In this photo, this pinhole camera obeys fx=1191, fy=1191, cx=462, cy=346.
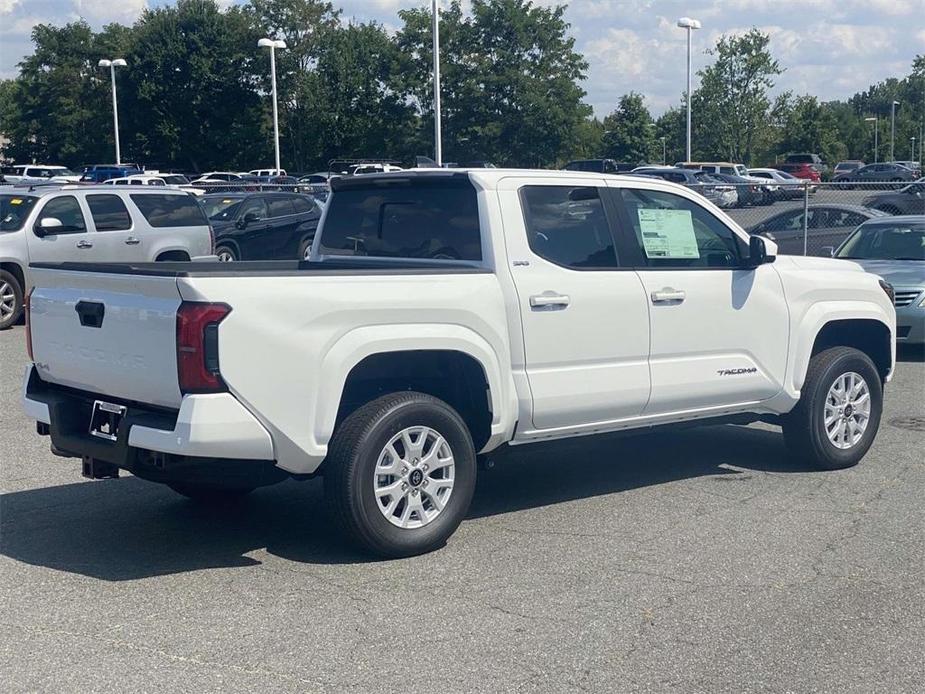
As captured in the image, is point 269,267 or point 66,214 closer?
point 269,267

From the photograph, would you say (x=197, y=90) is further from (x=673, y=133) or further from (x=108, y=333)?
(x=108, y=333)

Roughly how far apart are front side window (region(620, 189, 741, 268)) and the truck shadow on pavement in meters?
1.20

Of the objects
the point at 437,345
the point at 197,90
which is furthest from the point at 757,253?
the point at 197,90

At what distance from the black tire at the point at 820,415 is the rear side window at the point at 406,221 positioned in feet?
9.20

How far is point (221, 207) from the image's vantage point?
2441 centimetres

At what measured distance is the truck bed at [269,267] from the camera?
5570mm

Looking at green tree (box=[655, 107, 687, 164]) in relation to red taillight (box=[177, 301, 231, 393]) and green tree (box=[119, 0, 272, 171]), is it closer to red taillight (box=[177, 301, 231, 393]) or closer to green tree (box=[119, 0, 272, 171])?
green tree (box=[119, 0, 272, 171])

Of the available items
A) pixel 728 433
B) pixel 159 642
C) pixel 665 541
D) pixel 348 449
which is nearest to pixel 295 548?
pixel 348 449

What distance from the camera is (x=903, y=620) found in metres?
5.26

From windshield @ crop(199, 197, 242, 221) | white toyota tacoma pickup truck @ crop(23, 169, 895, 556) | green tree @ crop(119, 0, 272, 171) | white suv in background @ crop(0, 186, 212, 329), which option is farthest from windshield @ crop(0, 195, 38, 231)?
green tree @ crop(119, 0, 272, 171)

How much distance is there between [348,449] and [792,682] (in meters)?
2.34

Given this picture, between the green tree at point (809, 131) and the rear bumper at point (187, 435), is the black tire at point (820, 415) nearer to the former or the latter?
the rear bumper at point (187, 435)

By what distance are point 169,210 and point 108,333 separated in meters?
12.8

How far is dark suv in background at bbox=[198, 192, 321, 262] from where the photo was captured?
2316 cm
